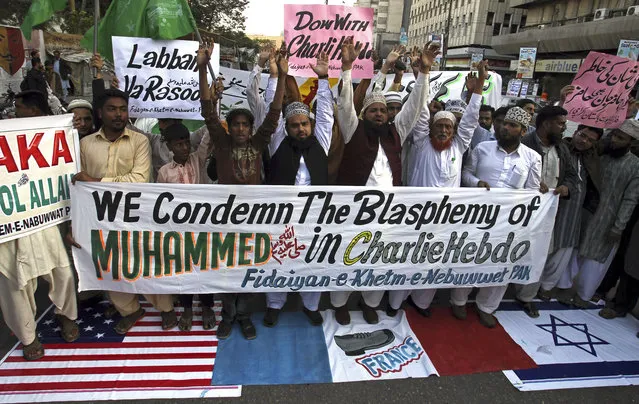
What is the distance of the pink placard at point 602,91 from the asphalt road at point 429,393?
2.66 meters

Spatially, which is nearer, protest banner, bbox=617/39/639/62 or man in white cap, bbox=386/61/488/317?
man in white cap, bbox=386/61/488/317

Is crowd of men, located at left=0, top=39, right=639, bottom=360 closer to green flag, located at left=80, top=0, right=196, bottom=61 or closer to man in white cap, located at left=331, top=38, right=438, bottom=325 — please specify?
man in white cap, located at left=331, top=38, right=438, bottom=325

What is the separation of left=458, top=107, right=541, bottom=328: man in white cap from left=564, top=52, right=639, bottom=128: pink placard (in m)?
0.99

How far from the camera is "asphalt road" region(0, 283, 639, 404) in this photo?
309 cm

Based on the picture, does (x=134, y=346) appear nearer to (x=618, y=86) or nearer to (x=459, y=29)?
(x=618, y=86)

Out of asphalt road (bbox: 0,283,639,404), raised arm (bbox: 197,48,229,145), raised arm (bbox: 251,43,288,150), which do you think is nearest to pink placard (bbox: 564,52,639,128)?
asphalt road (bbox: 0,283,639,404)

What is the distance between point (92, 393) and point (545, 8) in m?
45.7

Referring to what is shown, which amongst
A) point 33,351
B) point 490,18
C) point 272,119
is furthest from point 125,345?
point 490,18

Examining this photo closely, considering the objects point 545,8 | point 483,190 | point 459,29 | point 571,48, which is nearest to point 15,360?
point 483,190

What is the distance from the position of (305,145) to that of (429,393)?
2263mm

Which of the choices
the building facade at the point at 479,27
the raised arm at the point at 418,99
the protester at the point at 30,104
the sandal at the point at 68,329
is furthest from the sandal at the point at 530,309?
the building facade at the point at 479,27

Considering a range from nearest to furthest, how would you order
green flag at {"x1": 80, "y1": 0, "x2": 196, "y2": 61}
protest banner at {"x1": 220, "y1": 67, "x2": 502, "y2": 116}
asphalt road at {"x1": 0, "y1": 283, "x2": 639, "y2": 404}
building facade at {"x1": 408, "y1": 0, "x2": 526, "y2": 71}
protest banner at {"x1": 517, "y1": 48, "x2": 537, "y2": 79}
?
asphalt road at {"x1": 0, "y1": 283, "x2": 639, "y2": 404} < green flag at {"x1": 80, "y1": 0, "x2": 196, "y2": 61} < protest banner at {"x1": 220, "y1": 67, "x2": 502, "y2": 116} < protest banner at {"x1": 517, "y1": 48, "x2": 537, "y2": 79} < building facade at {"x1": 408, "y1": 0, "x2": 526, "y2": 71}

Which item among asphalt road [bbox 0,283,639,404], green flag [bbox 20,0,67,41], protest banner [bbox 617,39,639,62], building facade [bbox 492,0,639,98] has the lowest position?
asphalt road [bbox 0,283,639,404]

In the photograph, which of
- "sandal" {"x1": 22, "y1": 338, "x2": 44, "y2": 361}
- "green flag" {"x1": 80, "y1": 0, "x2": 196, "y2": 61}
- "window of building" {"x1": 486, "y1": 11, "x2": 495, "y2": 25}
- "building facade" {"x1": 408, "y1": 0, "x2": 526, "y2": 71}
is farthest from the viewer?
"window of building" {"x1": 486, "y1": 11, "x2": 495, "y2": 25}
